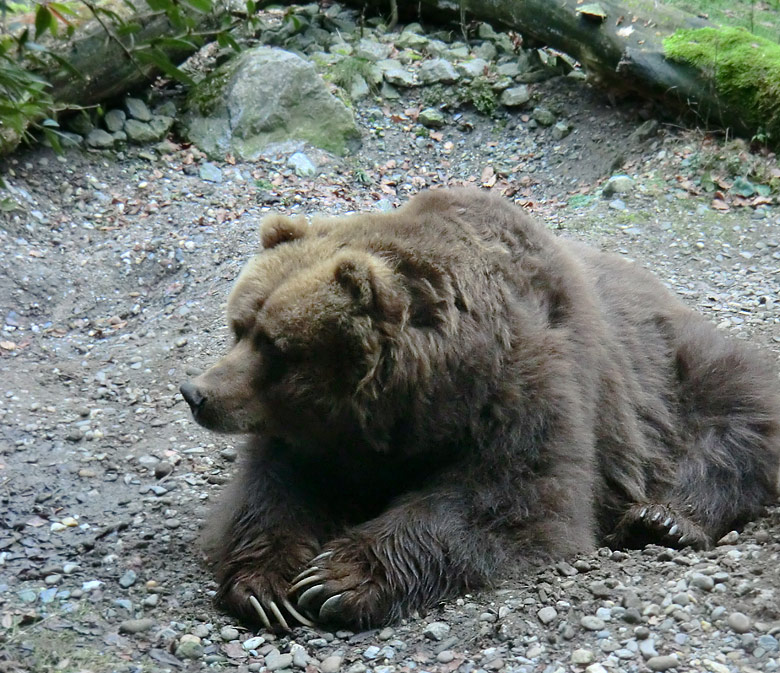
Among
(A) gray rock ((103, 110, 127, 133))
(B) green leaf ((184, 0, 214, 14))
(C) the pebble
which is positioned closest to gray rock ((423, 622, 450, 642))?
(C) the pebble

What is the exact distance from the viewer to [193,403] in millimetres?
3779

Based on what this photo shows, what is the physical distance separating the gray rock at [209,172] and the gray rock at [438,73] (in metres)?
2.77

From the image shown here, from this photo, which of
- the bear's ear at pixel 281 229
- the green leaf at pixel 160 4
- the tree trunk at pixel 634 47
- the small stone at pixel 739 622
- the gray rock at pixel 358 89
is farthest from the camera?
the gray rock at pixel 358 89

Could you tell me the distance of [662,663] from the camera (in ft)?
9.84

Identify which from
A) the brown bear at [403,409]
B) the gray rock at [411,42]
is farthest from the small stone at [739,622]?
the gray rock at [411,42]

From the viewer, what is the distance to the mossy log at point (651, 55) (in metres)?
8.54

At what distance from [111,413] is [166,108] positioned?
487cm

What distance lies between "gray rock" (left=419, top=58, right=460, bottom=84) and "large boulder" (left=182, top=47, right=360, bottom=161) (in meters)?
1.34

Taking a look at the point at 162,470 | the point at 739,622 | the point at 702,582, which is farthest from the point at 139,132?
the point at 739,622

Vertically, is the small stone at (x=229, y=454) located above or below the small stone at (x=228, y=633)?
below

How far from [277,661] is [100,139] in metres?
6.66

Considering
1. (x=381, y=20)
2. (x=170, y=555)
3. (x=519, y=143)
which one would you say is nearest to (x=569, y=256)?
(x=170, y=555)

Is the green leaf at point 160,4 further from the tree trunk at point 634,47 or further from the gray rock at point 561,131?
the gray rock at point 561,131

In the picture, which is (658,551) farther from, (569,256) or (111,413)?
(111,413)
